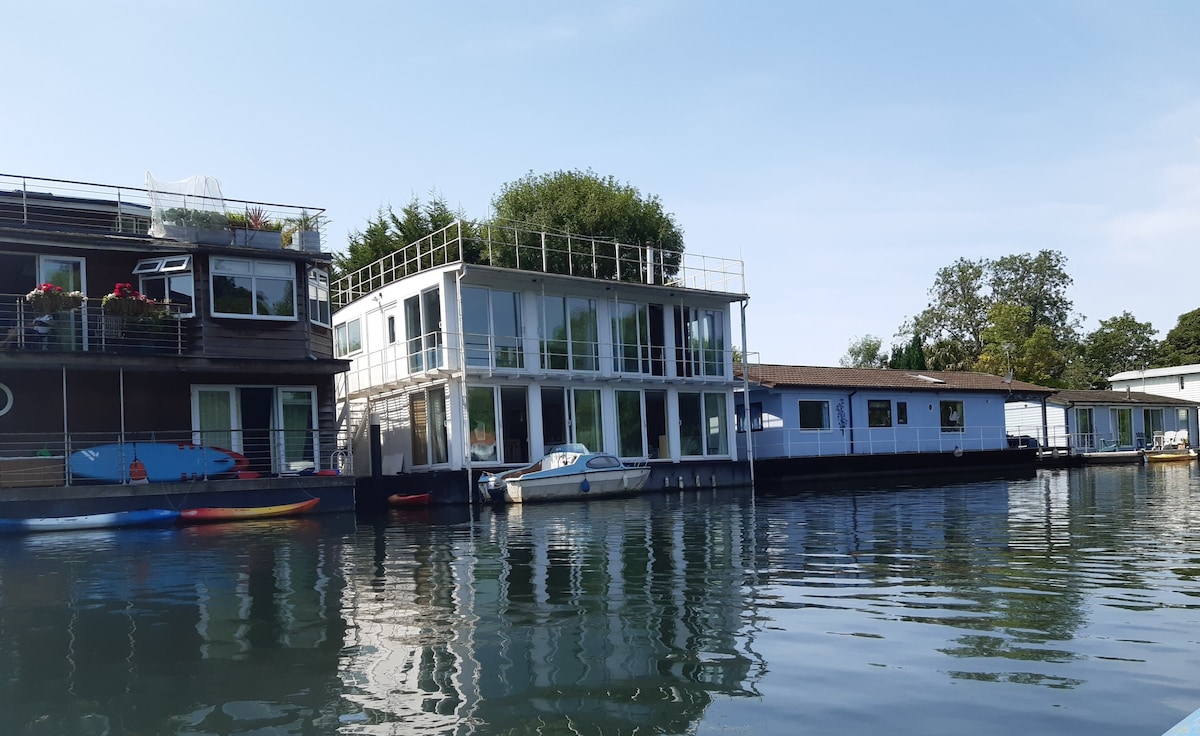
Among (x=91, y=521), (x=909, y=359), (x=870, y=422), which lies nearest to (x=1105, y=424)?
(x=909, y=359)

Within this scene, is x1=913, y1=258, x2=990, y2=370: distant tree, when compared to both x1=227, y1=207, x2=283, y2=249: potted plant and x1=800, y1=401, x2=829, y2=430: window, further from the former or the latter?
x1=227, y1=207, x2=283, y2=249: potted plant

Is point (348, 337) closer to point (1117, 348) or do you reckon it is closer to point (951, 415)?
point (951, 415)

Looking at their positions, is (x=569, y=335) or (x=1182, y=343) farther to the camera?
(x=1182, y=343)

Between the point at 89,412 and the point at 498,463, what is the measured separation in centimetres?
1064

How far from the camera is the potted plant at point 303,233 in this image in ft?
87.6

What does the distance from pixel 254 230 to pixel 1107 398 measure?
45021 millimetres

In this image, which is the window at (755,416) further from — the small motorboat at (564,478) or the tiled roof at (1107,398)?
the tiled roof at (1107,398)

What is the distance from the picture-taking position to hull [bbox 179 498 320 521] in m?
22.5

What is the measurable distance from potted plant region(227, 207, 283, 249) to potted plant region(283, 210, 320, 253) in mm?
461

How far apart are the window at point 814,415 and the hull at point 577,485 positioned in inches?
453

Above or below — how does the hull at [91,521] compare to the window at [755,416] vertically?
below

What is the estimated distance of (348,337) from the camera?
117 feet

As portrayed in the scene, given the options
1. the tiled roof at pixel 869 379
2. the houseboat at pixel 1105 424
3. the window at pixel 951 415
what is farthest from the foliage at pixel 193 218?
the houseboat at pixel 1105 424

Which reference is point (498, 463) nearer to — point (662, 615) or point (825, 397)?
point (825, 397)
